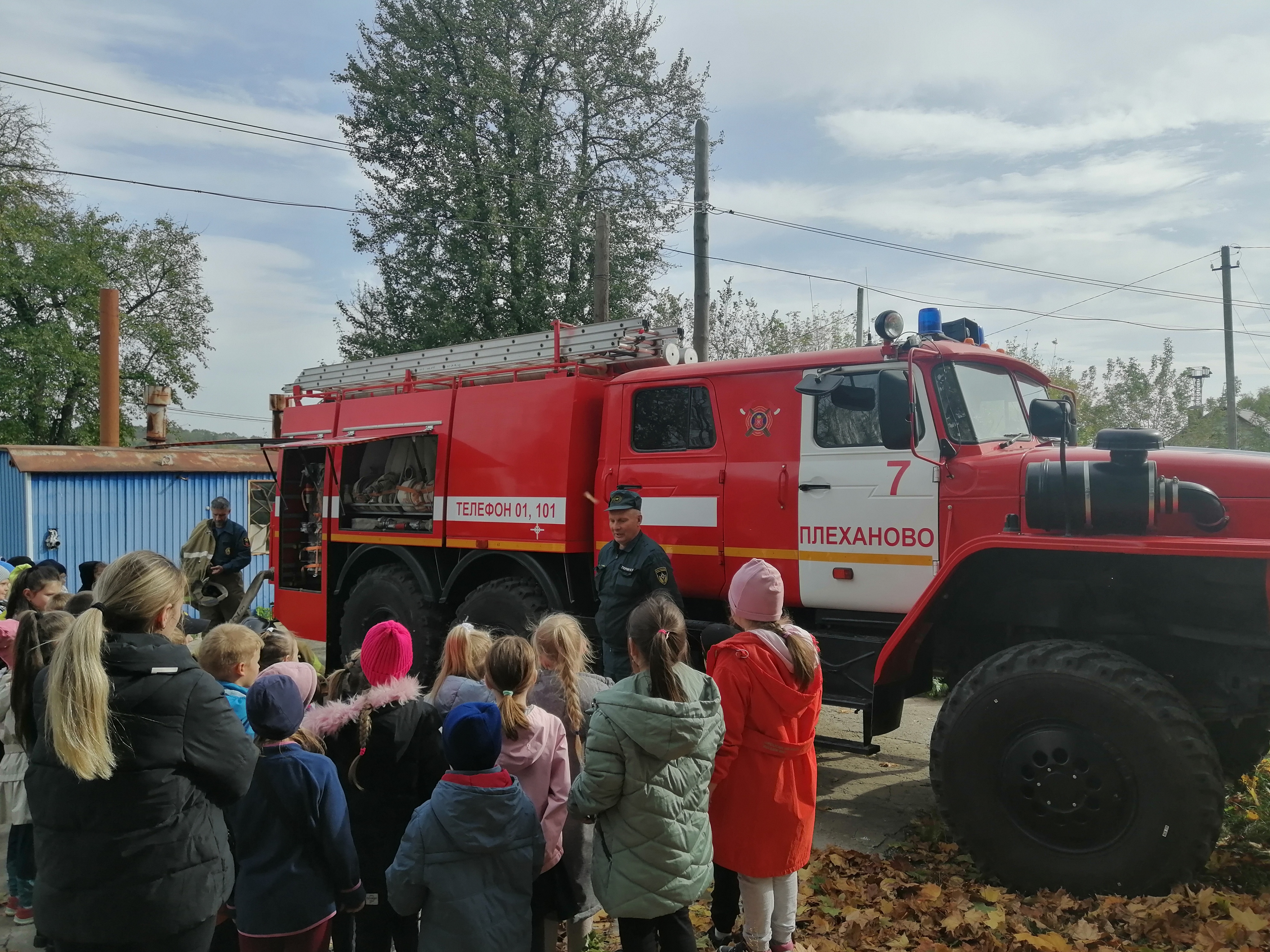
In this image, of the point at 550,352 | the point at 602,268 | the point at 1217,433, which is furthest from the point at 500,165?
the point at 1217,433

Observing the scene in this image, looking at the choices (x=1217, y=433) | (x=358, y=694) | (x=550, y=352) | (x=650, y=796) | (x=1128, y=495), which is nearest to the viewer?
(x=650, y=796)

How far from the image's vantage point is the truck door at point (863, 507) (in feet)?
16.6

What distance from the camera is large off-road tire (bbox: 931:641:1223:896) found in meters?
3.80

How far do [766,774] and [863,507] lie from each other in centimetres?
224

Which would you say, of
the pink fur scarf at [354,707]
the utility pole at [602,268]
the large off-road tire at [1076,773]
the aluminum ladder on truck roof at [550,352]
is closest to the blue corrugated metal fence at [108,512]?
the aluminum ladder on truck roof at [550,352]

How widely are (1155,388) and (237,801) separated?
30545 millimetres

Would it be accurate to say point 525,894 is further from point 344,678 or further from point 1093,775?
point 1093,775

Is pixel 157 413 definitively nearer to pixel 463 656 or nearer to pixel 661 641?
pixel 463 656

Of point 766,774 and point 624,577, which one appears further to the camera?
point 624,577

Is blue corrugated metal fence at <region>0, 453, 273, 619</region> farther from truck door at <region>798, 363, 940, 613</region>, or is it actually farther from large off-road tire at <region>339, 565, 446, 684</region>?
truck door at <region>798, 363, 940, 613</region>

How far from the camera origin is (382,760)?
9.98ft

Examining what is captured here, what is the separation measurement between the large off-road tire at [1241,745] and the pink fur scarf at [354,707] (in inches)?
175

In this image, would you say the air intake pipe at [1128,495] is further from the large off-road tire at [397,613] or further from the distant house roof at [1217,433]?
the distant house roof at [1217,433]

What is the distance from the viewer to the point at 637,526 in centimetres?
548
